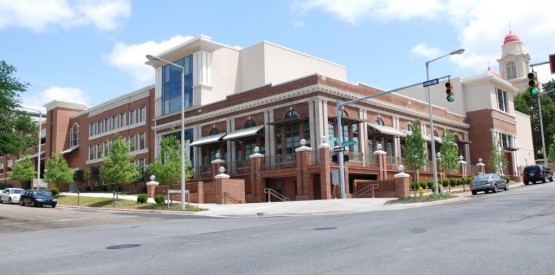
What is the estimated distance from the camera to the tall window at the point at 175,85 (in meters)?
47.9

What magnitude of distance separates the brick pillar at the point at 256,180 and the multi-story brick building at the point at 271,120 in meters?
0.08

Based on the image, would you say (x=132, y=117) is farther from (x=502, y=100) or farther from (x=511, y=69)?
(x=511, y=69)

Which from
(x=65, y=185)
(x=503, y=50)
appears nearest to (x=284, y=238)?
(x=65, y=185)

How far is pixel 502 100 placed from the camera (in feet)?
189

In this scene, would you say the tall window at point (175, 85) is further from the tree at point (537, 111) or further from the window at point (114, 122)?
the tree at point (537, 111)

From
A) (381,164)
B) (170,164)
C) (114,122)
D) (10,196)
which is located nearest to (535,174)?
(381,164)

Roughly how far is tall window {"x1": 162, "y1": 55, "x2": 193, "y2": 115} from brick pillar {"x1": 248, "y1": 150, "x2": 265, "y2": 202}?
40.3 ft

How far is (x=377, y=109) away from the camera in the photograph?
1672 inches

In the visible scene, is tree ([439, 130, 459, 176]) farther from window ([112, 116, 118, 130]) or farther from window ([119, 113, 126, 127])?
window ([112, 116, 118, 130])

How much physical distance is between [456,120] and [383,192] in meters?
23.0

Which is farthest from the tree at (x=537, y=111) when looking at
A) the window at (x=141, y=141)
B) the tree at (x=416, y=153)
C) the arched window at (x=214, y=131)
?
the window at (x=141, y=141)

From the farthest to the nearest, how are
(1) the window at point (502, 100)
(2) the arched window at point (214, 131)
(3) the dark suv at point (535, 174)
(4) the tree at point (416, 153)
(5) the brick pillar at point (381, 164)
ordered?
(1) the window at point (502, 100), (3) the dark suv at point (535, 174), (2) the arched window at point (214, 131), (5) the brick pillar at point (381, 164), (4) the tree at point (416, 153)

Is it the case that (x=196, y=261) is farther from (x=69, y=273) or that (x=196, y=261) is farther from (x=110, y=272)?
(x=69, y=273)

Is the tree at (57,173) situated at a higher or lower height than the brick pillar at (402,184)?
higher
